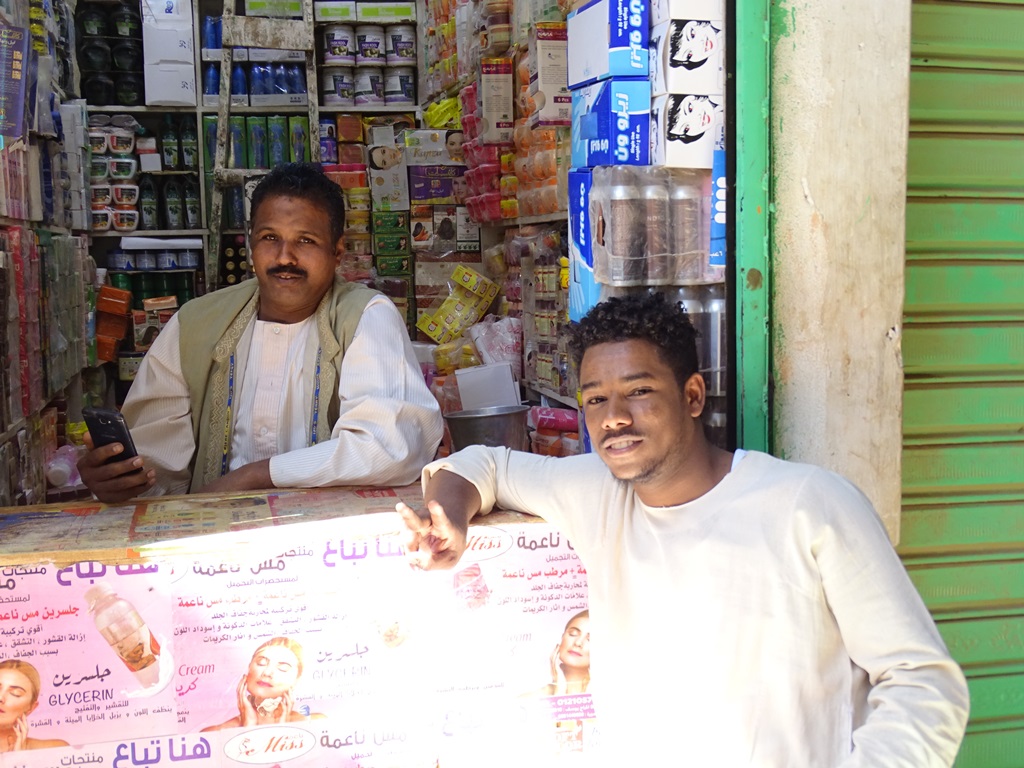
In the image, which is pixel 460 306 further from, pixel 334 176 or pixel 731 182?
pixel 731 182

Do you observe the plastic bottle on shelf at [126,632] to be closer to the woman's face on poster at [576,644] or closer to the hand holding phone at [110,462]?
the hand holding phone at [110,462]

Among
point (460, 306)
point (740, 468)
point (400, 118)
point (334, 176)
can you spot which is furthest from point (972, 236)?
point (400, 118)

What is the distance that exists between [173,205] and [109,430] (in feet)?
21.8

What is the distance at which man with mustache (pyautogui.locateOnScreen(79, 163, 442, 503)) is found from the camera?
2.55 m

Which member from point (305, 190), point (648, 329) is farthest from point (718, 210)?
point (305, 190)

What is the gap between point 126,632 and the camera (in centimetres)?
184

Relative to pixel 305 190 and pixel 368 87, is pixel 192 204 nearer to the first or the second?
pixel 368 87

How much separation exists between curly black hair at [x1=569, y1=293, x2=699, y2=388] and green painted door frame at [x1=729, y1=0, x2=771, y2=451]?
18.8 inches

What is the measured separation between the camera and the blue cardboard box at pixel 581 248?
8.24 ft

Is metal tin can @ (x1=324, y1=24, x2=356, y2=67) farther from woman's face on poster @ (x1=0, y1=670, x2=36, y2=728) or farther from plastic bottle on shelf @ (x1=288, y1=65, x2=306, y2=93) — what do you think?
woman's face on poster @ (x1=0, y1=670, x2=36, y2=728)

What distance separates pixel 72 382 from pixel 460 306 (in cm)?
278

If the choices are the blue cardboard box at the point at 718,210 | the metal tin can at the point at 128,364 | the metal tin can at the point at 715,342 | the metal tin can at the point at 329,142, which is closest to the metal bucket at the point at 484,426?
the metal tin can at the point at 715,342

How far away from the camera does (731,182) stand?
2.36 meters

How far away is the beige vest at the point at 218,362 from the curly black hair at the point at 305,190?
21cm
